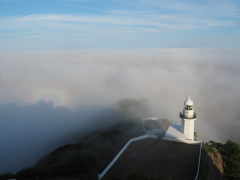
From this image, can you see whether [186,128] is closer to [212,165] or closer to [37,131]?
[212,165]

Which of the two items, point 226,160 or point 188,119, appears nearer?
point 188,119

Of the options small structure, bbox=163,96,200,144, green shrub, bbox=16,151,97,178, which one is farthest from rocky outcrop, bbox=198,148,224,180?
green shrub, bbox=16,151,97,178

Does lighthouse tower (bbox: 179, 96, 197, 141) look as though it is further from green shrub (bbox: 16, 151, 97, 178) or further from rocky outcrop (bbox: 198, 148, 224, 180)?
green shrub (bbox: 16, 151, 97, 178)

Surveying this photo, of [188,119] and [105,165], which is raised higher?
[188,119]

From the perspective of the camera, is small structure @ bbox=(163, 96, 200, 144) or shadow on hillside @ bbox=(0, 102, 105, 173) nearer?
small structure @ bbox=(163, 96, 200, 144)

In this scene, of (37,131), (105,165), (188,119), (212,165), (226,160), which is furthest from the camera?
(37,131)

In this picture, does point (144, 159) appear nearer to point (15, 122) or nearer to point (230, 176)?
point (230, 176)

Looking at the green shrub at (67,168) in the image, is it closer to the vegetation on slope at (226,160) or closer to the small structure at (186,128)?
the small structure at (186,128)

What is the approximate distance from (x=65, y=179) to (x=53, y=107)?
77886 millimetres

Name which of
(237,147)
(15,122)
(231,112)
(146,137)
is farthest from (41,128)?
(231,112)

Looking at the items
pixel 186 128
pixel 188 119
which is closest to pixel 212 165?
pixel 186 128

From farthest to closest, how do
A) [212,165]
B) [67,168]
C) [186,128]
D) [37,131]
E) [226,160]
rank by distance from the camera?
[37,131] → [226,160] → [186,128] → [212,165] → [67,168]

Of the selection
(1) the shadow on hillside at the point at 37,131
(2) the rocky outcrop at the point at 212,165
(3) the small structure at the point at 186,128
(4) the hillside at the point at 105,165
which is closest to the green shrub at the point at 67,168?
(4) the hillside at the point at 105,165

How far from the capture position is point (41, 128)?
69.1m
